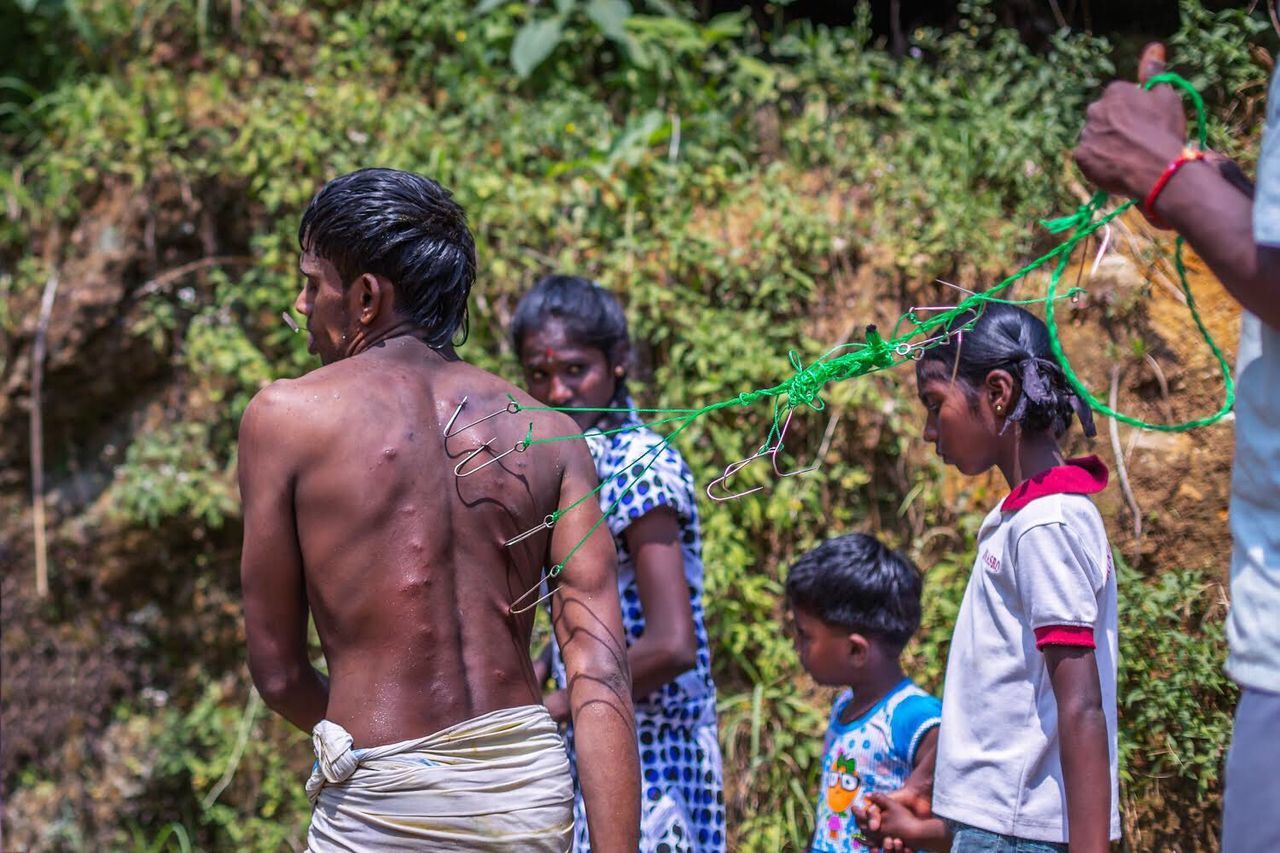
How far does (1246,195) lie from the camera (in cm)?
155

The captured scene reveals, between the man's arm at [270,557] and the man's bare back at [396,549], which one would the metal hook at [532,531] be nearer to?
the man's bare back at [396,549]

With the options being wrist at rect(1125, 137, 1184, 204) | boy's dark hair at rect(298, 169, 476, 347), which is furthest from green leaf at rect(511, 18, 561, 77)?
wrist at rect(1125, 137, 1184, 204)

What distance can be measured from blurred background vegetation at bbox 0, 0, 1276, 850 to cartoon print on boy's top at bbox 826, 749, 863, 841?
123 cm

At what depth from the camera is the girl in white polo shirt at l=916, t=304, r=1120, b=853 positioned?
213 centimetres

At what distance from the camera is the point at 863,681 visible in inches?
113

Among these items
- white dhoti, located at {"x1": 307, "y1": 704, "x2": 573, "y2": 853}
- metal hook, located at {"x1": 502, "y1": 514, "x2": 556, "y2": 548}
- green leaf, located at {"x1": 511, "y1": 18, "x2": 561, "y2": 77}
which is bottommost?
white dhoti, located at {"x1": 307, "y1": 704, "x2": 573, "y2": 853}

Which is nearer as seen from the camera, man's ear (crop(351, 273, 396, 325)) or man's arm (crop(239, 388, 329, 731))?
man's arm (crop(239, 388, 329, 731))

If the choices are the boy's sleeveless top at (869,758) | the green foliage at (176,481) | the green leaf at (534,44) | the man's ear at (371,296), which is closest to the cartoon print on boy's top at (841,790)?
the boy's sleeveless top at (869,758)

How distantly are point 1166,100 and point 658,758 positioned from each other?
5.79 ft

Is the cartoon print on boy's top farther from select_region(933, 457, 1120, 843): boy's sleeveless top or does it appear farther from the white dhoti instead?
the white dhoti

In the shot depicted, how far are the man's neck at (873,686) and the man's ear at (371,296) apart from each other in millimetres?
1403

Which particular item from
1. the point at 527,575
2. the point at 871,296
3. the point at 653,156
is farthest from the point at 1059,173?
the point at 527,575

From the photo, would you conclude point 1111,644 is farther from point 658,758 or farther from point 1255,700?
point 658,758

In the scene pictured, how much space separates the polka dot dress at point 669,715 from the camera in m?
2.76
